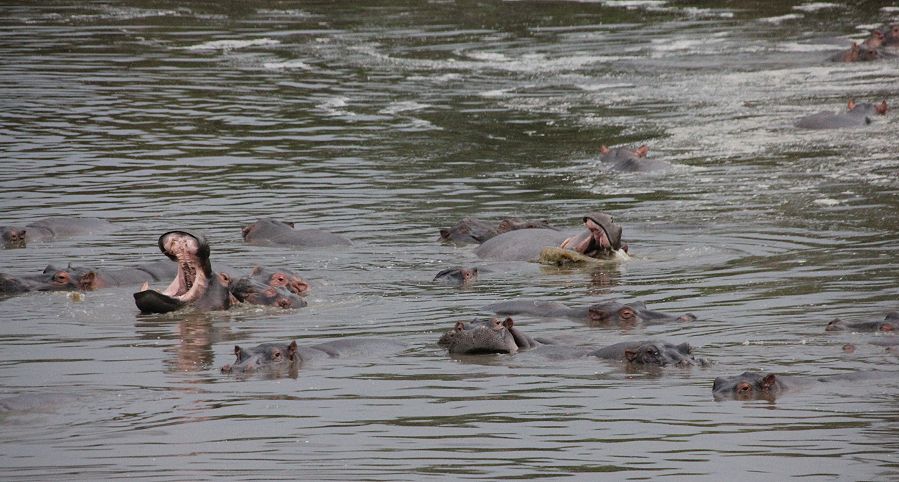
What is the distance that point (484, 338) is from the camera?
10.6 metres

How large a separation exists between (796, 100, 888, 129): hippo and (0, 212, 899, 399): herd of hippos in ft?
24.8

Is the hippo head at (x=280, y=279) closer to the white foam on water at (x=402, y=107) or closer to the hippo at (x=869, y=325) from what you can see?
the hippo at (x=869, y=325)

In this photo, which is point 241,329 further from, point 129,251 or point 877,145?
point 877,145

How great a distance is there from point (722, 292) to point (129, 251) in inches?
213

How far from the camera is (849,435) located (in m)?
8.22

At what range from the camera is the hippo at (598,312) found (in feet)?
38.0

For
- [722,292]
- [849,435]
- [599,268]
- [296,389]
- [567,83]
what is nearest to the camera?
[849,435]

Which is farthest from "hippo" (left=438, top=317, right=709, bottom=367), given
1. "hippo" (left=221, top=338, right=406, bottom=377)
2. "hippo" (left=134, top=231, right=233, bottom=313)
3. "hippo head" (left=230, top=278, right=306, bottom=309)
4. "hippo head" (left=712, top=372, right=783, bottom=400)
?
"hippo" (left=134, top=231, right=233, bottom=313)

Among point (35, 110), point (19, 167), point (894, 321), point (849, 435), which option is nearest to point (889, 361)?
point (894, 321)

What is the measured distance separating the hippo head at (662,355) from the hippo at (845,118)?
40.4ft

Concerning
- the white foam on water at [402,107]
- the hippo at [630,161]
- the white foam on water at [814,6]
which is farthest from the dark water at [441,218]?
the white foam on water at [814,6]

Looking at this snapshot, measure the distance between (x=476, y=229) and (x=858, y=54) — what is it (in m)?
14.5

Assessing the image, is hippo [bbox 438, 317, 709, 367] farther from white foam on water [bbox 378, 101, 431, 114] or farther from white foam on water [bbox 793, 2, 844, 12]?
white foam on water [bbox 793, 2, 844, 12]

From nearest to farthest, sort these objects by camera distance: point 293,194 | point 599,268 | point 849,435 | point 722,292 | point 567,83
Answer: point 849,435
point 722,292
point 599,268
point 293,194
point 567,83
